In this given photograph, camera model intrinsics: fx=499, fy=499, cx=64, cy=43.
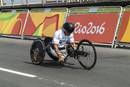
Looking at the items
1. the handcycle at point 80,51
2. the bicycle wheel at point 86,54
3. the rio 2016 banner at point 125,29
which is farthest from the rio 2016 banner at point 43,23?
the bicycle wheel at point 86,54

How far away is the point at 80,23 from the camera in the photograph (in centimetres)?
2031

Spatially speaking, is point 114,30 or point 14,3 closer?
point 114,30

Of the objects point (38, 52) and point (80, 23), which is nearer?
point (38, 52)

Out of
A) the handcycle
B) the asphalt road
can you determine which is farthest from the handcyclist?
the asphalt road

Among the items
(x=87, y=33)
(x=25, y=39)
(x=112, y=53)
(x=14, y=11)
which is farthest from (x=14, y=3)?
(x=112, y=53)

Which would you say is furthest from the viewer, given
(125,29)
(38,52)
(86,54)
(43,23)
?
(43,23)

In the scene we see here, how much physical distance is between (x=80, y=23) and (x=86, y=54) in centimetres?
807

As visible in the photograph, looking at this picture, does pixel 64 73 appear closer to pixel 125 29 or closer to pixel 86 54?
pixel 86 54

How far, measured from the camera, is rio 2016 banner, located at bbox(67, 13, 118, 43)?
18.6 meters

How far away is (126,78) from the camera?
11125 mm

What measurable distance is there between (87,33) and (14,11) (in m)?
7.36

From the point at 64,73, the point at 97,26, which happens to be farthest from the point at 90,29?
the point at 64,73

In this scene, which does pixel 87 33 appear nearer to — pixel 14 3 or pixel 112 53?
pixel 112 53

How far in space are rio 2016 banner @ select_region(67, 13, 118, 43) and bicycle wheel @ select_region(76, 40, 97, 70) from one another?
600 cm
